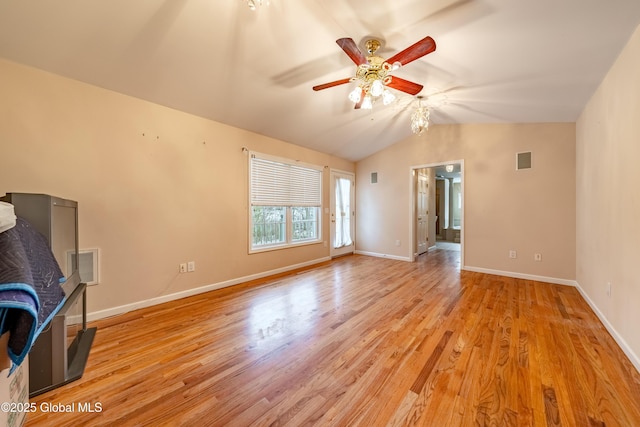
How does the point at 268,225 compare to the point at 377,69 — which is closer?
the point at 377,69

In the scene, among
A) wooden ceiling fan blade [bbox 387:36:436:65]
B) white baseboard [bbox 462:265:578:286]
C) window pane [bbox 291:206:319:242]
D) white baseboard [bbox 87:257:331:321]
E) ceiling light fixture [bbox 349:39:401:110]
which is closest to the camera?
wooden ceiling fan blade [bbox 387:36:436:65]

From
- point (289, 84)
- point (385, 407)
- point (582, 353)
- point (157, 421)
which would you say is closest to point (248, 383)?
point (157, 421)

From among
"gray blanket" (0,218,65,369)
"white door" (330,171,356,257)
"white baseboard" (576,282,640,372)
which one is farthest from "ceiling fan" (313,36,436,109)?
"white door" (330,171,356,257)

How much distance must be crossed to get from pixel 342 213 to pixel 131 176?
4.07m

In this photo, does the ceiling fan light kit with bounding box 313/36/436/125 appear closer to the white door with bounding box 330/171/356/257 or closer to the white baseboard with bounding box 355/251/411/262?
the white door with bounding box 330/171/356/257

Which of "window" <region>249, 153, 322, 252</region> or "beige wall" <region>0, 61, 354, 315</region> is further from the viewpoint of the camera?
"window" <region>249, 153, 322, 252</region>

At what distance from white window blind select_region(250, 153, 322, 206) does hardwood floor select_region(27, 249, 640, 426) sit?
173cm

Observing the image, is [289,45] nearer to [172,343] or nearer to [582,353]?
[172,343]

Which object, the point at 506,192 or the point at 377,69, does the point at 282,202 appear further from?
the point at 506,192

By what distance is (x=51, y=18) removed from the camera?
180cm

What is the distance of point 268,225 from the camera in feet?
14.2

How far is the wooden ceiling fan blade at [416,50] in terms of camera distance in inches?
67.3

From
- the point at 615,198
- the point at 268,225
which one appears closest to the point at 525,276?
the point at 615,198

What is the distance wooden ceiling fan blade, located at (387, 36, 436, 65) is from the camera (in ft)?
5.61
